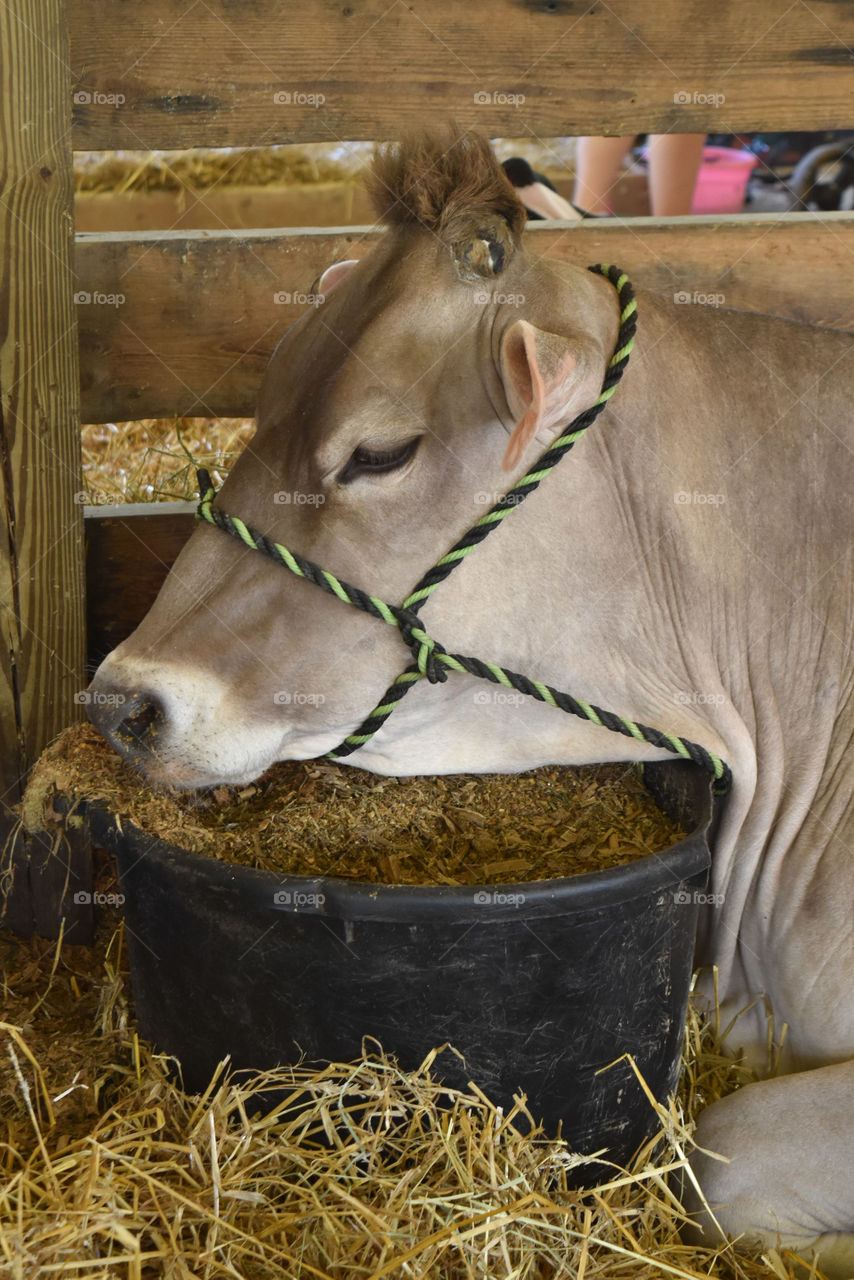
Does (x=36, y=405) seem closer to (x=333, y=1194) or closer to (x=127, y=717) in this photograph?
(x=127, y=717)

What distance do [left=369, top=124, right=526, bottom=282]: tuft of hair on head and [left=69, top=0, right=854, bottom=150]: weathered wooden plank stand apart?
967 mm

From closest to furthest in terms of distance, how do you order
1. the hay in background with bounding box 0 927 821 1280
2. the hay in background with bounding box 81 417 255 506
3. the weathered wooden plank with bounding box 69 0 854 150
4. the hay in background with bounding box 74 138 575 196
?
1. the hay in background with bounding box 0 927 821 1280
2. the weathered wooden plank with bounding box 69 0 854 150
3. the hay in background with bounding box 81 417 255 506
4. the hay in background with bounding box 74 138 575 196

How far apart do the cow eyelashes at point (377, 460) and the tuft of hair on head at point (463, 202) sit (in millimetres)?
349

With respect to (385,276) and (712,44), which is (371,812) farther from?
(712,44)

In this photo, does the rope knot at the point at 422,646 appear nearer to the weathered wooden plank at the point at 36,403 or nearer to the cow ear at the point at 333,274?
the cow ear at the point at 333,274

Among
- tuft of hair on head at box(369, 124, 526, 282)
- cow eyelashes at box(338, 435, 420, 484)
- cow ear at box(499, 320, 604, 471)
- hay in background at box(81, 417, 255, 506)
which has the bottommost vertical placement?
hay in background at box(81, 417, 255, 506)

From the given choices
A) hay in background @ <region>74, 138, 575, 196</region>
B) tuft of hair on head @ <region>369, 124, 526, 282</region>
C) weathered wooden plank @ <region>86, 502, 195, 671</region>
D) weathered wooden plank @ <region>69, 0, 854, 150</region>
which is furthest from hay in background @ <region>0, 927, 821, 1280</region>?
hay in background @ <region>74, 138, 575, 196</region>

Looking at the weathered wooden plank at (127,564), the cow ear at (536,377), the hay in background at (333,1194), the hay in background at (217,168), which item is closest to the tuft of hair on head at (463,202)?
the cow ear at (536,377)

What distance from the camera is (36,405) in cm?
296

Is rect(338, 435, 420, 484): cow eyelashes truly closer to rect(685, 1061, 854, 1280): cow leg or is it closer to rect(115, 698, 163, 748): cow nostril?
rect(115, 698, 163, 748): cow nostril

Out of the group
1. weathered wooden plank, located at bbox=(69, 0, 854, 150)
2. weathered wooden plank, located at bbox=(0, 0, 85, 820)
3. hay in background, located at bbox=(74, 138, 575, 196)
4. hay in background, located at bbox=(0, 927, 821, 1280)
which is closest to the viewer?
hay in background, located at bbox=(0, 927, 821, 1280)

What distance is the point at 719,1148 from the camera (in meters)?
2.56

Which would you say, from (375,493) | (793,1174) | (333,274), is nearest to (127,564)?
(333,274)

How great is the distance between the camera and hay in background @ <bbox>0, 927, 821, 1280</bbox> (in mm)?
2205
